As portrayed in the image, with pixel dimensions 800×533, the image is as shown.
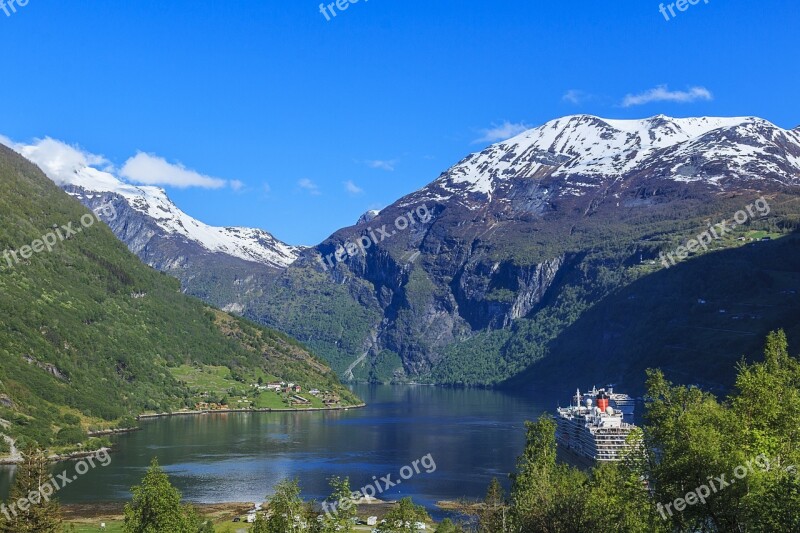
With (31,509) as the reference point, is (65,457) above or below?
below

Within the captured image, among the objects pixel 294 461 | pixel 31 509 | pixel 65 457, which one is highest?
pixel 31 509

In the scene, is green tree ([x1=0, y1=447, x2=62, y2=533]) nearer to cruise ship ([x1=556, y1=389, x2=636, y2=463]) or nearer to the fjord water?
the fjord water

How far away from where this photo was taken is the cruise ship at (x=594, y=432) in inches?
5650

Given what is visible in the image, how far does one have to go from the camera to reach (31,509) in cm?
6412

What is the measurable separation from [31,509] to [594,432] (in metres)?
107

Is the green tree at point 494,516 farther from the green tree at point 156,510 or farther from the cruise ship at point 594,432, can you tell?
the cruise ship at point 594,432

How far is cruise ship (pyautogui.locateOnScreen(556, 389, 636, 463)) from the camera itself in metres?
144

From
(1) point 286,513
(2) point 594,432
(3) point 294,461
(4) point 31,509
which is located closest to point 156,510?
(1) point 286,513

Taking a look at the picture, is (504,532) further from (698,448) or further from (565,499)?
(698,448)

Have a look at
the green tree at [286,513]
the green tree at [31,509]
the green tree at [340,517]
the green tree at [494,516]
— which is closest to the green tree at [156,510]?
the green tree at [31,509]

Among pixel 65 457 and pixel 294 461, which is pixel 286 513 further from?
pixel 65 457

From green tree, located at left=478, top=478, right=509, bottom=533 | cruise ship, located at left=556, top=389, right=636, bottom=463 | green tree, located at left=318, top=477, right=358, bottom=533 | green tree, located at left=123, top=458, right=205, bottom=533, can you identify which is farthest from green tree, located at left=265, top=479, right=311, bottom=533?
cruise ship, located at left=556, top=389, right=636, bottom=463

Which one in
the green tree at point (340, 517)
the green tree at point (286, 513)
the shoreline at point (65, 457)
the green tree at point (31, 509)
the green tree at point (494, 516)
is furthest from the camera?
the shoreline at point (65, 457)

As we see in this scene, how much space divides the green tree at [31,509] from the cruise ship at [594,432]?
89.0 metres
